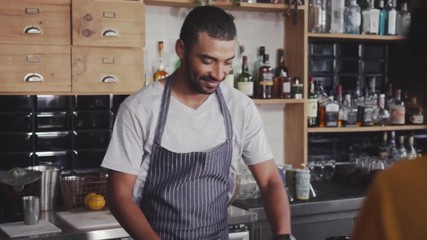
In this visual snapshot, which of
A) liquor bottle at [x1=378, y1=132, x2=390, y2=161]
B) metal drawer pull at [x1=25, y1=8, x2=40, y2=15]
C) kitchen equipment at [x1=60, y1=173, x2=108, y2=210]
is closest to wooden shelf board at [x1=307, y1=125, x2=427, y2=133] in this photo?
liquor bottle at [x1=378, y1=132, x2=390, y2=161]

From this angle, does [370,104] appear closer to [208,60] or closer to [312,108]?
[312,108]

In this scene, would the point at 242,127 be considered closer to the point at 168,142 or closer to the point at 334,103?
the point at 168,142

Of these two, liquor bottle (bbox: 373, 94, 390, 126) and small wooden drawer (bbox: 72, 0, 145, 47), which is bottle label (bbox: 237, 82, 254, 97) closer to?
small wooden drawer (bbox: 72, 0, 145, 47)

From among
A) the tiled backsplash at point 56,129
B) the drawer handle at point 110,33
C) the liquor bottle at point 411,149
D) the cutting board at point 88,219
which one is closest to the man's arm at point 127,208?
the cutting board at point 88,219

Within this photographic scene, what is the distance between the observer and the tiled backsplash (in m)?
3.28

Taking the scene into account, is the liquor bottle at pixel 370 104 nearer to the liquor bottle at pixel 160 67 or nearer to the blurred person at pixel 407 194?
the liquor bottle at pixel 160 67

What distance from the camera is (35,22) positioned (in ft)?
9.57

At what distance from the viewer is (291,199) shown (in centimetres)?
337

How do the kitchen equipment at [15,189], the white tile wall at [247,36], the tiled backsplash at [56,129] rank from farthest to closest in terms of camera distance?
the white tile wall at [247,36] → the tiled backsplash at [56,129] → the kitchen equipment at [15,189]

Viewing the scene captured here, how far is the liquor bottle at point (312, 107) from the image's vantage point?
385cm

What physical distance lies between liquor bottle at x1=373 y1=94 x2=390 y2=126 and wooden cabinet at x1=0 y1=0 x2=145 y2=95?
1706mm

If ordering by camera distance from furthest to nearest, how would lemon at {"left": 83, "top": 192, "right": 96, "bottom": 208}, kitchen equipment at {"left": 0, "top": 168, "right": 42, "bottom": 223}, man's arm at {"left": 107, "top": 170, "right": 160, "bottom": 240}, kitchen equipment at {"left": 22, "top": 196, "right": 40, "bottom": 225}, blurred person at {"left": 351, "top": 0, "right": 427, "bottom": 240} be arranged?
lemon at {"left": 83, "top": 192, "right": 96, "bottom": 208}, kitchen equipment at {"left": 0, "top": 168, "right": 42, "bottom": 223}, kitchen equipment at {"left": 22, "top": 196, "right": 40, "bottom": 225}, man's arm at {"left": 107, "top": 170, "right": 160, "bottom": 240}, blurred person at {"left": 351, "top": 0, "right": 427, "bottom": 240}

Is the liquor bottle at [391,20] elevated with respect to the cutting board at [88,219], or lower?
elevated

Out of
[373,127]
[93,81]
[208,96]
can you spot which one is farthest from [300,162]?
[208,96]
